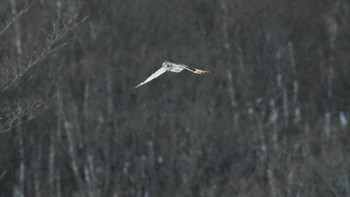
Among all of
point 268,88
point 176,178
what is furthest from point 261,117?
point 176,178

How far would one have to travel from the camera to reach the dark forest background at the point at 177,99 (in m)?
20.8

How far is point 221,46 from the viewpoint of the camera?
76.4ft

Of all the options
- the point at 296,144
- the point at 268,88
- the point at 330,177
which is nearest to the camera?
the point at 330,177

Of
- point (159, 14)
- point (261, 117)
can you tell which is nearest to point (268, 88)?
point (261, 117)

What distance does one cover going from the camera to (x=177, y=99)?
22250 millimetres

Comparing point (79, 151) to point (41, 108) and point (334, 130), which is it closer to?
point (41, 108)

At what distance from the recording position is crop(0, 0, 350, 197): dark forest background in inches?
820

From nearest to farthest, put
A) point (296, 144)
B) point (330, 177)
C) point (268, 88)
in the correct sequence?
point (330, 177)
point (296, 144)
point (268, 88)

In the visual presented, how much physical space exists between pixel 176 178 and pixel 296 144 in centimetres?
181

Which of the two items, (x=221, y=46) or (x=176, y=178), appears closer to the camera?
(x=176, y=178)

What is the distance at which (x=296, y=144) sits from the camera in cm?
2123

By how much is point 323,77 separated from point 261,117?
1.18 meters

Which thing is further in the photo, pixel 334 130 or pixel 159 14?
pixel 159 14

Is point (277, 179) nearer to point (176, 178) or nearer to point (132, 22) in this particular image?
point (176, 178)
